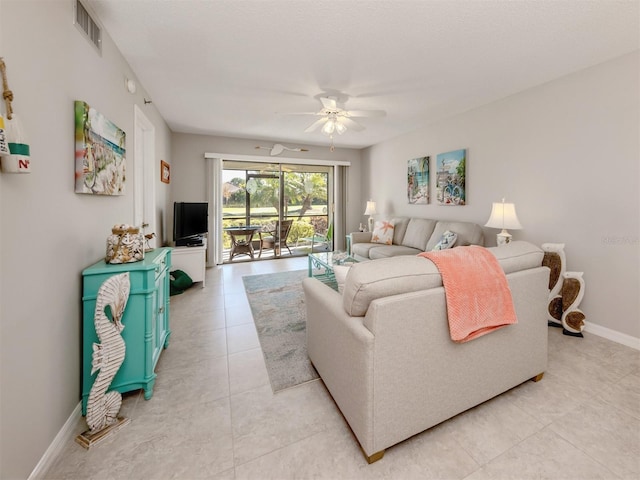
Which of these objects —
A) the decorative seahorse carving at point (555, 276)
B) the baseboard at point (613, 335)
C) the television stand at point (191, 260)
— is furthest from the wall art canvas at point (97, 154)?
the baseboard at point (613, 335)

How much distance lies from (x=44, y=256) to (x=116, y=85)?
5.43 ft

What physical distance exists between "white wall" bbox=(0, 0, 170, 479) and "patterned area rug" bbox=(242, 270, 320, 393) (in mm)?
1148

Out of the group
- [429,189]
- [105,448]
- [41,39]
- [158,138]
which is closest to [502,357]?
[105,448]

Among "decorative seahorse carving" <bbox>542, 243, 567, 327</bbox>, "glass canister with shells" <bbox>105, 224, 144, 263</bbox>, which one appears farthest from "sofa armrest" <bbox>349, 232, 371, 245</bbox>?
"glass canister with shells" <bbox>105, 224, 144, 263</bbox>

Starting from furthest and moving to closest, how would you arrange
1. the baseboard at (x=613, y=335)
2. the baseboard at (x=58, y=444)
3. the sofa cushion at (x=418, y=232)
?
the sofa cushion at (x=418, y=232) < the baseboard at (x=613, y=335) < the baseboard at (x=58, y=444)

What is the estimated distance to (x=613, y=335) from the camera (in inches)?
96.0

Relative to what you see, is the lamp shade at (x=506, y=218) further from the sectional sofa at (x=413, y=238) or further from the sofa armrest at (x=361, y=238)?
the sofa armrest at (x=361, y=238)

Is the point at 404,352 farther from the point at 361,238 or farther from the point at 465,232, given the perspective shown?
the point at 361,238

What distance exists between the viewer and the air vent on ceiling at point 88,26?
1.61 metres

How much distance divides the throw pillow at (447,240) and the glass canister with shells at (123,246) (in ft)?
10.9

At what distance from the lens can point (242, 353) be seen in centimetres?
225

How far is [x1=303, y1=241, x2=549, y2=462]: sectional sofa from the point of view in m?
1.21

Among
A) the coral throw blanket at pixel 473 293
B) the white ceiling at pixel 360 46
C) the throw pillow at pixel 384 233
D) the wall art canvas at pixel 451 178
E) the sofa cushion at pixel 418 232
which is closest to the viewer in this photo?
the coral throw blanket at pixel 473 293

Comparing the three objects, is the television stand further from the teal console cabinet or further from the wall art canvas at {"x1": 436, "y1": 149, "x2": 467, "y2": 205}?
the wall art canvas at {"x1": 436, "y1": 149, "x2": 467, "y2": 205}
